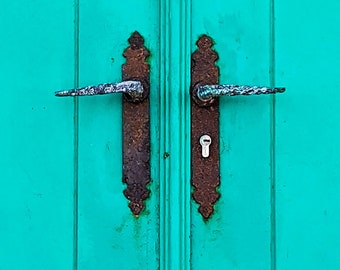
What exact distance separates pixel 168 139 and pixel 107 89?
15cm

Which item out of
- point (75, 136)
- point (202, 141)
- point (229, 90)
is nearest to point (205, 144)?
point (202, 141)

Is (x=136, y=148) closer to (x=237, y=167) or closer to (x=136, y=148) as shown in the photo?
(x=136, y=148)

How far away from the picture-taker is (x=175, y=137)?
101 centimetres

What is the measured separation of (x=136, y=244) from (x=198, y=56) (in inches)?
14.5

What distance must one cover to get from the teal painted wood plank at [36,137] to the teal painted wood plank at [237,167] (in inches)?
9.8

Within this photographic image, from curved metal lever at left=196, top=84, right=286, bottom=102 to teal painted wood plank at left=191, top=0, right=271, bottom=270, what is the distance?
0.05 meters

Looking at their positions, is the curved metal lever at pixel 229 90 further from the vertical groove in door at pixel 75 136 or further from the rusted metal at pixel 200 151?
the vertical groove in door at pixel 75 136

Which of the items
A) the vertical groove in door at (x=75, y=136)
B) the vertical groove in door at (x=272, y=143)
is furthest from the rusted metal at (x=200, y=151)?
the vertical groove in door at (x=75, y=136)

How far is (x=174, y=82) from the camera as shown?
3.34ft

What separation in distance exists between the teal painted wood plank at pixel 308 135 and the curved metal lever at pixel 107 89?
0.27 meters

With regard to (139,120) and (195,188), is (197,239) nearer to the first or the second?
(195,188)

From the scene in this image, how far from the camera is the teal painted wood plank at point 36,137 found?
104cm

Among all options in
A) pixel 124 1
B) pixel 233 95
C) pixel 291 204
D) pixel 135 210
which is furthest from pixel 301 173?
pixel 124 1

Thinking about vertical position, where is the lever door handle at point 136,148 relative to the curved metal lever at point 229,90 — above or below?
below
